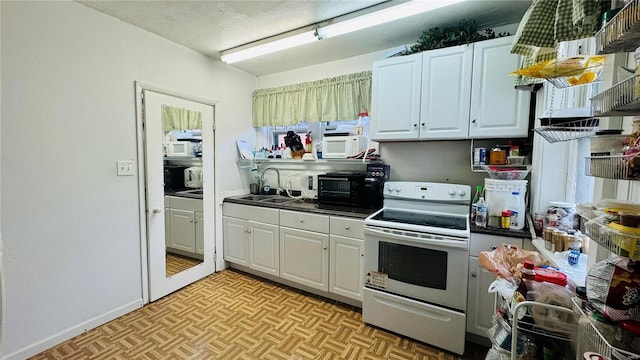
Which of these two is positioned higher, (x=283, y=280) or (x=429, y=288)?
(x=429, y=288)

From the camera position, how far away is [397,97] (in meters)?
2.43

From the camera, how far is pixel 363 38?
8.38ft

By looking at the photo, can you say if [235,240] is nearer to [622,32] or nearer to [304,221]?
[304,221]

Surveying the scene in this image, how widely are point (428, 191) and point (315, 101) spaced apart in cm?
166

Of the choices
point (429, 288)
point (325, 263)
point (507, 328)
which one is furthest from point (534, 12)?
point (325, 263)

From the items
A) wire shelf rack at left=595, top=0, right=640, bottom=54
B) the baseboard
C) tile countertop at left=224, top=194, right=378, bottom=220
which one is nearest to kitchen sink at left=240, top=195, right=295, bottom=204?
tile countertop at left=224, top=194, right=378, bottom=220

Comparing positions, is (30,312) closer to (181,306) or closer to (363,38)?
(181,306)

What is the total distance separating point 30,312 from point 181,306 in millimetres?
1002

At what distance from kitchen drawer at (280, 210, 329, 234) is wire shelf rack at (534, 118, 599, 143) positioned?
170 centimetres

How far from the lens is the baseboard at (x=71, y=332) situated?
1813 mm

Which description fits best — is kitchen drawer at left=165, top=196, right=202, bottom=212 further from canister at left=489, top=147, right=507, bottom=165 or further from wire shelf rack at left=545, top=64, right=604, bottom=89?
wire shelf rack at left=545, top=64, right=604, bottom=89

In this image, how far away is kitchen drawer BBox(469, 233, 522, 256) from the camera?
1.82 metres

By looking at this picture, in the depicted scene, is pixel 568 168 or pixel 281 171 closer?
pixel 568 168

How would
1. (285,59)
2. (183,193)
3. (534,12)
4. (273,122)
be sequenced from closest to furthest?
(534,12)
(183,193)
(285,59)
(273,122)
